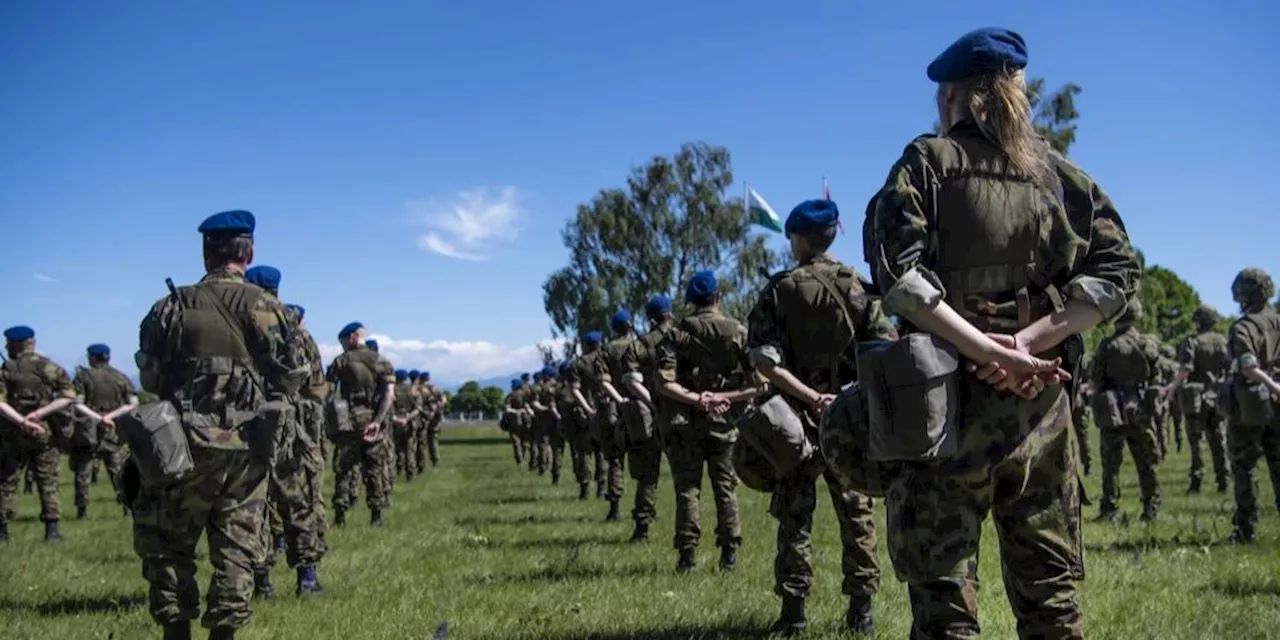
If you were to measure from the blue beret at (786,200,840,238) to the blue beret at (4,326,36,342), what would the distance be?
11268 mm

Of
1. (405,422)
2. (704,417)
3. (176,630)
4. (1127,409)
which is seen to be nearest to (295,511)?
(176,630)

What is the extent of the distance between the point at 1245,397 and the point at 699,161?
130 ft

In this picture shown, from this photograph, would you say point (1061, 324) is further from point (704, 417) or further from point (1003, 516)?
point (704, 417)

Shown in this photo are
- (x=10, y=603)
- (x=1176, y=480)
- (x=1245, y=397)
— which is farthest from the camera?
(x=1176, y=480)

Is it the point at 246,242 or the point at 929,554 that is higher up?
the point at 246,242

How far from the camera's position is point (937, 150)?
3.43 metres

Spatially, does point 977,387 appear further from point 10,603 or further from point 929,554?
point 10,603

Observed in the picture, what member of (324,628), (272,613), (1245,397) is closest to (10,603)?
(272,613)

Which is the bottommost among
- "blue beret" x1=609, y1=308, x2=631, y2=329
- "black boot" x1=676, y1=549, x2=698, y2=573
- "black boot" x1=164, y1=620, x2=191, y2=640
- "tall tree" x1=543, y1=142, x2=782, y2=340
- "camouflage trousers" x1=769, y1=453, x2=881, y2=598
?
"black boot" x1=676, y1=549, x2=698, y2=573

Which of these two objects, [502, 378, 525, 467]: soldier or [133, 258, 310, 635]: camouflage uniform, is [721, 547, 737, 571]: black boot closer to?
[133, 258, 310, 635]: camouflage uniform

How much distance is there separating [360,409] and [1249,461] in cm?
959

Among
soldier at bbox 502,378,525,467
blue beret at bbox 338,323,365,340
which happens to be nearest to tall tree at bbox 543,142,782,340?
soldier at bbox 502,378,525,467

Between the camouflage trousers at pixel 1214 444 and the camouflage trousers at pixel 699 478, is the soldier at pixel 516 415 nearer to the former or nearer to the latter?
the camouflage trousers at pixel 1214 444

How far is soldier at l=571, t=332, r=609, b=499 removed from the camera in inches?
621
